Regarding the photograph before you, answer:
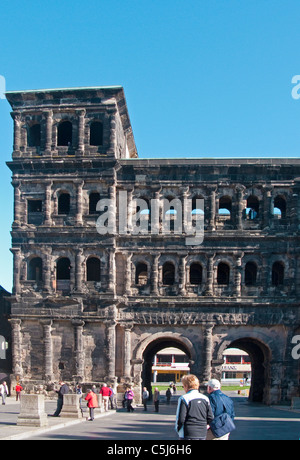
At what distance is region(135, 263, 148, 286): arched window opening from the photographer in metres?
35.9

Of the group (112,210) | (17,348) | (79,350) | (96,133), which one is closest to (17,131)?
(96,133)

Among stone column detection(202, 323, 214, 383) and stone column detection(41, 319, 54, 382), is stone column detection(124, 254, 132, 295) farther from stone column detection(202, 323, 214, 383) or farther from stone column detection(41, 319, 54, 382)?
stone column detection(202, 323, 214, 383)

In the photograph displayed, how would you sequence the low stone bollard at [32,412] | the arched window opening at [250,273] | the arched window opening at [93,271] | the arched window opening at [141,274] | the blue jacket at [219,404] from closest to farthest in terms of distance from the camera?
the blue jacket at [219,404]
the low stone bollard at [32,412]
the arched window opening at [141,274]
the arched window opening at [250,273]
the arched window opening at [93,271]

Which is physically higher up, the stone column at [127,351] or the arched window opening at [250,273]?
the arched window opening at [250,273]

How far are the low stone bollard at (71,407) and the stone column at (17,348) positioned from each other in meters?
11.8

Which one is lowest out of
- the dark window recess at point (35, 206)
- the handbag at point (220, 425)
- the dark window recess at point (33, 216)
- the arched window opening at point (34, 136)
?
the handbag at point (220, 425)

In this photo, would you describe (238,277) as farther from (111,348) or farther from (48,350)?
(48,350)

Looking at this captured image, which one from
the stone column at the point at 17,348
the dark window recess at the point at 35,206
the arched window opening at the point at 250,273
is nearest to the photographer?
the stone column at the point at 17,348

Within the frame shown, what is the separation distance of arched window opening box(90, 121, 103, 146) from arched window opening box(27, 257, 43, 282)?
7868 mm

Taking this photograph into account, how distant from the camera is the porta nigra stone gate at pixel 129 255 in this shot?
34500 mm

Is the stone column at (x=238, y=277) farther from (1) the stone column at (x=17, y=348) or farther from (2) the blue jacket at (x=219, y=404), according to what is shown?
(2) the blue jacket at (x=219, y=404)

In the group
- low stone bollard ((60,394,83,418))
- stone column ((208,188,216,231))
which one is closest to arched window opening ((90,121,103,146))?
stone column ((208,188,216,231))

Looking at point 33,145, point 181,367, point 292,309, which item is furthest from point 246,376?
point 33,145

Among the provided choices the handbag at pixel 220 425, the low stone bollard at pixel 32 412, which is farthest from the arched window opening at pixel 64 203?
the handbag at pixel 220 425
